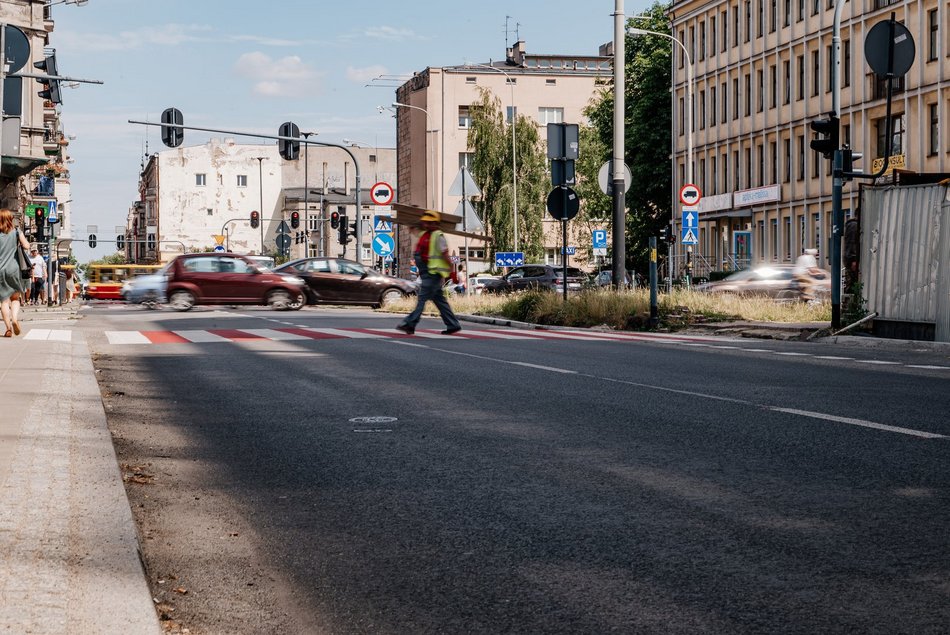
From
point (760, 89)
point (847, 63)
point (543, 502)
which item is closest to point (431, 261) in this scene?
point (543, 502)

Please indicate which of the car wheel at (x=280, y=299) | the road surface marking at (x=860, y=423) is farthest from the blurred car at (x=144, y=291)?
the road surface marking at (x=860, y=423)

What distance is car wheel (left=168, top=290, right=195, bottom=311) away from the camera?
38.4 meters

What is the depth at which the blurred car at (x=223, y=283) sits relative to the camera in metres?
38.3

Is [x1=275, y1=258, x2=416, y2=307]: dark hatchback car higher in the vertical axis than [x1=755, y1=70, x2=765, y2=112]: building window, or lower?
lower

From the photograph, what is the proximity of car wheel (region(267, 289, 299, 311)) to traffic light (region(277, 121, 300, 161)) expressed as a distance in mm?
4014

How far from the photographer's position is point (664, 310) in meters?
25.3

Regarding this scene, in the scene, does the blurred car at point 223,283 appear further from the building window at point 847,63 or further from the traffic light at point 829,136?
the building window at point 847,63

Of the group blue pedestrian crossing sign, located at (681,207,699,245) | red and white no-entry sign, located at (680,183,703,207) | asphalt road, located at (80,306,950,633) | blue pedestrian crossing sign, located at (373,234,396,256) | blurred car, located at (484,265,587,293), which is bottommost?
asphalt road, located at (80,306,950,633)

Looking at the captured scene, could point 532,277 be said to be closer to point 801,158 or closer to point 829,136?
point 801,158

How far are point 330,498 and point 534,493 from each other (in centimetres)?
97

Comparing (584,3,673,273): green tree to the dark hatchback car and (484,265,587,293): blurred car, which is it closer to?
(484,265,587,293): blurred car

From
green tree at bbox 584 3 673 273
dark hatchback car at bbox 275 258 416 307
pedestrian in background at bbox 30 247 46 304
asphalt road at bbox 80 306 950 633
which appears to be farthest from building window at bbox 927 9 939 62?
asphalt road at bbox 80 306 950 633

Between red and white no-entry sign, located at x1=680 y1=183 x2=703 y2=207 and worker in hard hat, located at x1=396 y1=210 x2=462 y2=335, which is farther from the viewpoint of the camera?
red and white no-entry sign, located at x1=680 y1=183 x2=703 y2=207

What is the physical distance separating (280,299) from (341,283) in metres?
2.29
